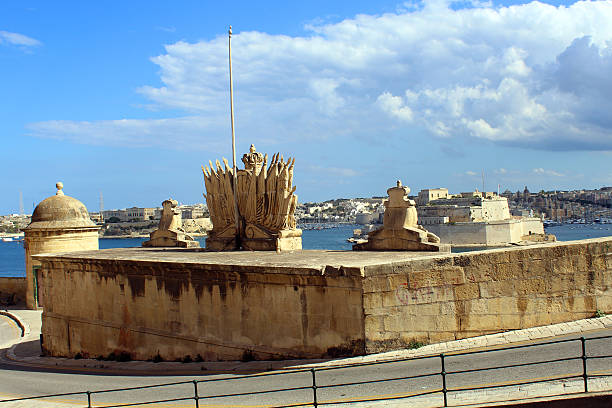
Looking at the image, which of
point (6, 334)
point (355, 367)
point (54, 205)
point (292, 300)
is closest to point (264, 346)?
point (292, 300)

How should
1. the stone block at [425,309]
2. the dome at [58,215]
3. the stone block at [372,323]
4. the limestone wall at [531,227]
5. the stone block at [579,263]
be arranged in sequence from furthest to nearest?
the limestone wall at [531,227] < the dome at [58,215] < the stone block at [579,263] < the stone block at [425,309] < the stone block at [372,323]

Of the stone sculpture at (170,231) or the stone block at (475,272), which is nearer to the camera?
the stone block at (475,272)

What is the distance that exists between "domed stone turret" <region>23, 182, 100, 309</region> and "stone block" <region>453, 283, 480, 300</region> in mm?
20317

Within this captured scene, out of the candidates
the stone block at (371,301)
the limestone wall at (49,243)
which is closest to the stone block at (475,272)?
the stone block at (371,301)

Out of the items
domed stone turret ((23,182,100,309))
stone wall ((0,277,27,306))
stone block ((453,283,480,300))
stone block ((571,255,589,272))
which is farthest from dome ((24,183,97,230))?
stone block ((571,255,589,272))

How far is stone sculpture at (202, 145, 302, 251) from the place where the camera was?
15.5 metres

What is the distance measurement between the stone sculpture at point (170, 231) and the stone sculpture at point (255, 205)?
2694 millimetres

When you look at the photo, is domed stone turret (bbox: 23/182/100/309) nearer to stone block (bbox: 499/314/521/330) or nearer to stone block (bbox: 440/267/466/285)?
stone block (bbox: 440/267/466/285)

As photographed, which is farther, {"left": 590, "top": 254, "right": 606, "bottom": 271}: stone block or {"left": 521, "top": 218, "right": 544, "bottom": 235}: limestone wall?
{"left": 521, "top": 218, "right": 544, "bottom": 235}: limestone wall

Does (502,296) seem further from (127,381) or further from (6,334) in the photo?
(6,334)

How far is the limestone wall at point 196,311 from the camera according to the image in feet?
33.1

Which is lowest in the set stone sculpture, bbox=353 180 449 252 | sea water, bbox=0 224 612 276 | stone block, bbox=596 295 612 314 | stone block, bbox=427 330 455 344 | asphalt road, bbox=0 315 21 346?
sea water, bbox=0 224 612 276

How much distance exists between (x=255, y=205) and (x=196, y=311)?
176 inches

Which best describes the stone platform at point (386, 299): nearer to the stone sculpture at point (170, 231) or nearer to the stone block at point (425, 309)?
the stone block at point (425, 309)
